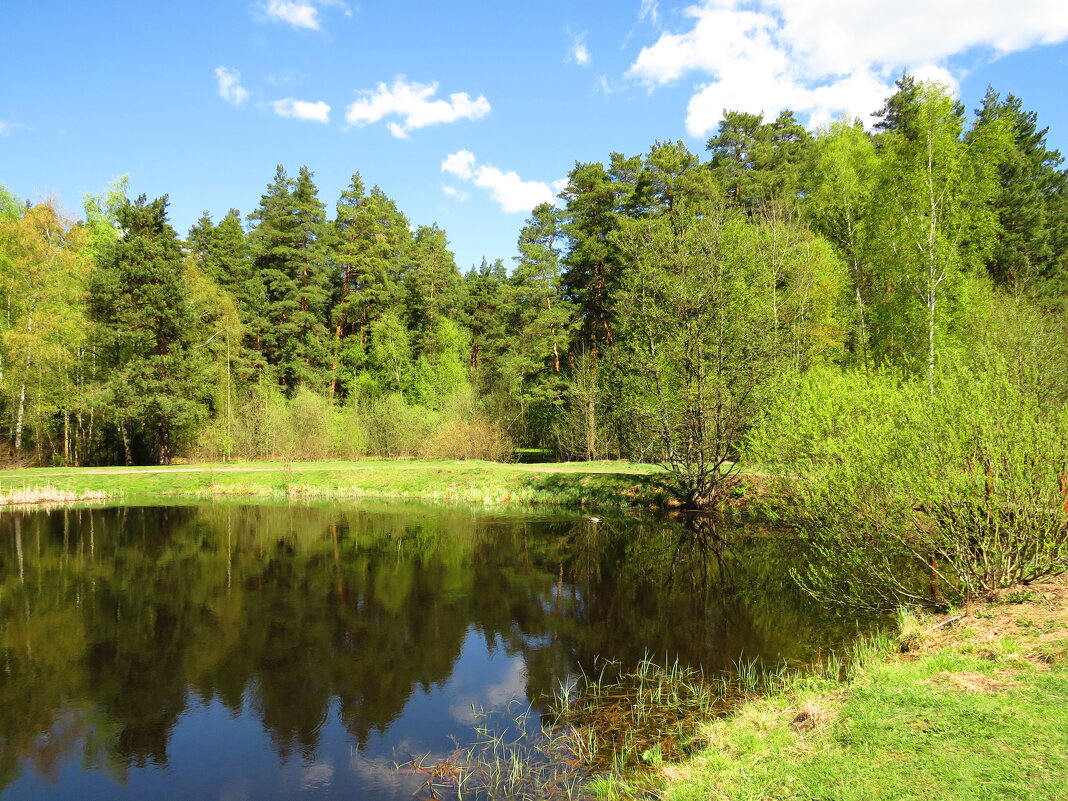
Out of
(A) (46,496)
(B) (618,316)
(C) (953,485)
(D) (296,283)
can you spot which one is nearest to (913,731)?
(C) (953,485)

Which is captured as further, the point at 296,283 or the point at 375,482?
the point at 296,283

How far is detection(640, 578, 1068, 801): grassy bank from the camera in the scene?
5.11 metres

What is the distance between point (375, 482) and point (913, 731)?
2848 cm

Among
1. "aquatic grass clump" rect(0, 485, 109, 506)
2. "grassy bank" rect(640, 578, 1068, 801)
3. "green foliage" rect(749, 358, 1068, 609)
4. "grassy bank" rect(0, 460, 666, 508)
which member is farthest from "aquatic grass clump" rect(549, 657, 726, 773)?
→ "aquatic grass clump" rect(0, 485, 109, 506)

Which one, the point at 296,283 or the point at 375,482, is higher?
the point at 296,283

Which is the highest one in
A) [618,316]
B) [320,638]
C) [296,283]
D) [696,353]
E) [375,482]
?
[296,283]

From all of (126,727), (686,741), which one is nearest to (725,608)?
(686,741)

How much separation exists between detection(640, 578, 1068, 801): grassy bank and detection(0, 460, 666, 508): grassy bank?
721 inches

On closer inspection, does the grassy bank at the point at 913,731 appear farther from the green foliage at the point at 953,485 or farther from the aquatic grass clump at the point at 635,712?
the green foliage at the point at 953,485

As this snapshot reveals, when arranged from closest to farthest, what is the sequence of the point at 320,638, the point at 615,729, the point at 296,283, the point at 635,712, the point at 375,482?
the point at 615,729, the point at 635,712, the point at 320,638, the point at 375,482, the point at 296,283

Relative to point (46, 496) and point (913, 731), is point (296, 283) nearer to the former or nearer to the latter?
point (46, 496)

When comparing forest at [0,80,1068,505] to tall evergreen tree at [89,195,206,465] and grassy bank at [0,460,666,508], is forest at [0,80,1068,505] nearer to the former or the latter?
tall evergreen tree at [89,195,206,465]

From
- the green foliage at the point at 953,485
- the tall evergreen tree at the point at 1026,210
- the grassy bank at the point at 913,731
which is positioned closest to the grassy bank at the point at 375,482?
the green foliage at the point at 953,485

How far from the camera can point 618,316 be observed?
88.0 feet
